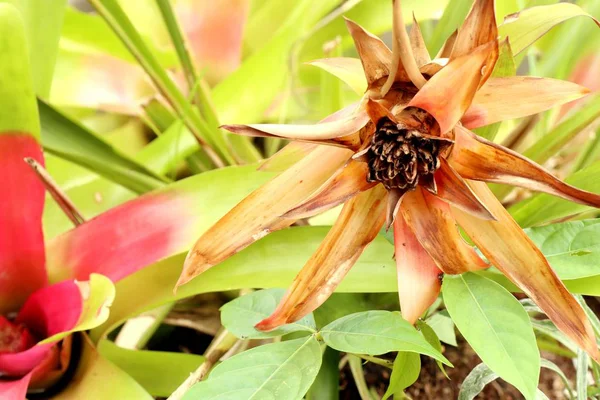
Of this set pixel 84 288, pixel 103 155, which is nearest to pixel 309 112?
pixel 103 155

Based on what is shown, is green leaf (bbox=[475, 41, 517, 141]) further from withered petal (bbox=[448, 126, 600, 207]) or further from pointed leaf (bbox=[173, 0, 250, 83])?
pointed leaf (bbox=[173, 0, 250, 83])

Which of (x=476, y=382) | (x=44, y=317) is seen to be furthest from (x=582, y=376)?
(x=44, y=317)

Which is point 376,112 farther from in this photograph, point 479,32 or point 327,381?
point 327,381

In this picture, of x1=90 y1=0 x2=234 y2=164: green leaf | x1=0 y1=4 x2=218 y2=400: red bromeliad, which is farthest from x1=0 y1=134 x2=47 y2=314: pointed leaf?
x1=90 y1=0 x2=234 y2=164: green leaf

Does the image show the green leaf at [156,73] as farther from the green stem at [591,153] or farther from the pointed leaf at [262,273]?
the green stem at [591,153]

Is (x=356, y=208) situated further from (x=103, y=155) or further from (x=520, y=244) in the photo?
(x=103, y=155)

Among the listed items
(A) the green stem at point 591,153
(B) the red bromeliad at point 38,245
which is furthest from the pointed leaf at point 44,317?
(A) the green stem at point 591,153

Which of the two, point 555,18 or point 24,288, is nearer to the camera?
point 555,18
